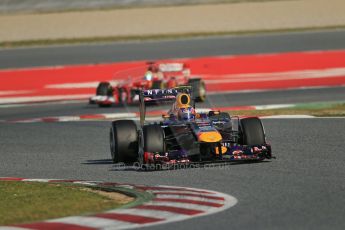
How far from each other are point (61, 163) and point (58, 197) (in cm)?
384

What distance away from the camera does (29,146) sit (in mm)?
16922

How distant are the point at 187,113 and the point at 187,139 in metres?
0.63

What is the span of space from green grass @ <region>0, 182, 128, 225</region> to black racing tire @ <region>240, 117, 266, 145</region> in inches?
108

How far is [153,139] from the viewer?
13273 millimetres

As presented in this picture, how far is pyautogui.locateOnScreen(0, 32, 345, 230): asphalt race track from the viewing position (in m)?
9.20

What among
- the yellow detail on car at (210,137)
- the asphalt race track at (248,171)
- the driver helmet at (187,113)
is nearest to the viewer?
the asphalt race track at (248,171)

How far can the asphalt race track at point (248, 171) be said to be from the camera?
9.20 meters

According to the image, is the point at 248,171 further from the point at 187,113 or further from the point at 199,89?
the point at 199,89

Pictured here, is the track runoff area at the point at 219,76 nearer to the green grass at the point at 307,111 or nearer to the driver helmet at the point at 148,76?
the driver helmet at the point at 148,76

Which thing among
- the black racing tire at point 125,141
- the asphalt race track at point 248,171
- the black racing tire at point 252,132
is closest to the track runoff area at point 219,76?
the asphalt race track at point 248,171

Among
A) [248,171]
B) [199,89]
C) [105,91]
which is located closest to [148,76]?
[105,91]

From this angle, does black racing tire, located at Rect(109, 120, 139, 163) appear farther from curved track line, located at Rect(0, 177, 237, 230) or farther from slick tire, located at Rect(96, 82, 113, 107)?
slick tire, located at Rect(96, 82, 113, 107)

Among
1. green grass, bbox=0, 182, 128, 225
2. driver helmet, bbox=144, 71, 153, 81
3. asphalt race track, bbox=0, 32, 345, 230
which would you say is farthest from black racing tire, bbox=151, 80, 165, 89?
green grass, bbox=0, 182, 128, 225

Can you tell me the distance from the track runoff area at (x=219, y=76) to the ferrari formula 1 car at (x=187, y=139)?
13.2m
